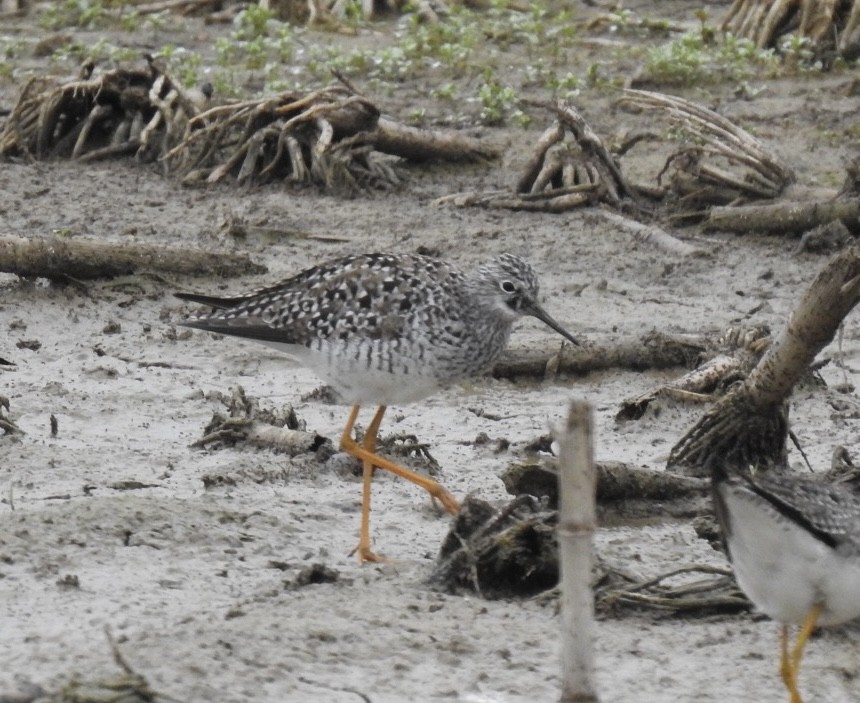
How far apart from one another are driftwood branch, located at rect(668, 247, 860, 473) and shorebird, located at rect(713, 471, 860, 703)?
159 centimetres

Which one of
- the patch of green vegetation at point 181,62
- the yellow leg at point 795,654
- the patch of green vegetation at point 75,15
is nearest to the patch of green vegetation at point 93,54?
the patch of green vegetation at point 181,62

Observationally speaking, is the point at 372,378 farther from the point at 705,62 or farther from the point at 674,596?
the point at 705,62

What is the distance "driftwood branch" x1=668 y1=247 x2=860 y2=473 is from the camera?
7.00 metres

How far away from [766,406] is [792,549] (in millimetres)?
2414

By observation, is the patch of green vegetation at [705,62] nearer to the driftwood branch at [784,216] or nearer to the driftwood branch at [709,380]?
the driftwood branch at [784,216]

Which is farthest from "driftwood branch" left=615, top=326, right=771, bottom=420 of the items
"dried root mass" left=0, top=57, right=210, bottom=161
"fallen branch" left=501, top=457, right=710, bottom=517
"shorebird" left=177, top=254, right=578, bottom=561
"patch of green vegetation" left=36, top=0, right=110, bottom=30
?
"patch of green vegetation" left=36, top=0, right=110, bottom=30

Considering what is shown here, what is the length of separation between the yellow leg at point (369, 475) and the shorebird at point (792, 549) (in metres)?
1.88

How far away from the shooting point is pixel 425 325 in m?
7.40

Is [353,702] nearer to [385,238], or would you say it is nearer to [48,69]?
[385,238]

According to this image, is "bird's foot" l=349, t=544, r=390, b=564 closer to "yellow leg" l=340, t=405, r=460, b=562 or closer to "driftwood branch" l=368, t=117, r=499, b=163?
"yellow leg" l=340, t=405, r=460, b=562

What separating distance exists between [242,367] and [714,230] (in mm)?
3545

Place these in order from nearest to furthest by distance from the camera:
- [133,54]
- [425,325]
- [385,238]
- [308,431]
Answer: [425,325] < [308,431] < [385,238] < [133,54]

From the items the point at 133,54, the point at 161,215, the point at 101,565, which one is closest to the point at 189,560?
the point at 101,565

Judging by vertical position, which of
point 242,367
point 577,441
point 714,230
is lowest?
point 242,367
